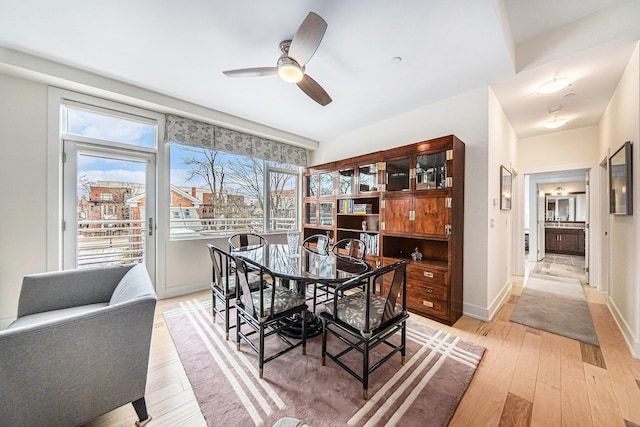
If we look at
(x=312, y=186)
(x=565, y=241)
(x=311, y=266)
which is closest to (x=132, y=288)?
(x=311, y=266)

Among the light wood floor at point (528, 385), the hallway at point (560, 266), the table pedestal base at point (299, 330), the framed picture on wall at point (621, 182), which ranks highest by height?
the framed picture on wall at point (621, 182)

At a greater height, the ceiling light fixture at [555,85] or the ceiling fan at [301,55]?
the ceiling light fixture at [555,85]

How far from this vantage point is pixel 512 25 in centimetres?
216

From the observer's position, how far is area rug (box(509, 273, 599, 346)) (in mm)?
2471

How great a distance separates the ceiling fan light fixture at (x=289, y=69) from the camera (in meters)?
1.89

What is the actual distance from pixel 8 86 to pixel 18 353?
116 inches

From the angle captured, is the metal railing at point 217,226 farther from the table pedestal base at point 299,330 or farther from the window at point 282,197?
the table pedestal base at point 299,330

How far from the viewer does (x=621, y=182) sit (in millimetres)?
2408

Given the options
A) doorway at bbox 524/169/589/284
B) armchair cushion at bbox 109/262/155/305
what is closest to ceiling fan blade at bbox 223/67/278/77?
armchair cushion at bbox 109/262/155/305

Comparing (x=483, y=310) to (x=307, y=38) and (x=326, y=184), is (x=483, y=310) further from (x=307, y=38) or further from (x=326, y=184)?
(x=307, y=38)

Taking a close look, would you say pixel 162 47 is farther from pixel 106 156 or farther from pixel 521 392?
pixel 521 392

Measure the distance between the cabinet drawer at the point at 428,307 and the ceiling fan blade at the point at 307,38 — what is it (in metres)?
2.76

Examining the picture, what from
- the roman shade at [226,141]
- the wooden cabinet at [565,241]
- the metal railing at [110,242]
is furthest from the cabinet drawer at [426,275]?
the wooden cabinet at [565,241]

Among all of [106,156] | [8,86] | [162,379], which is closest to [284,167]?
[106,156]
